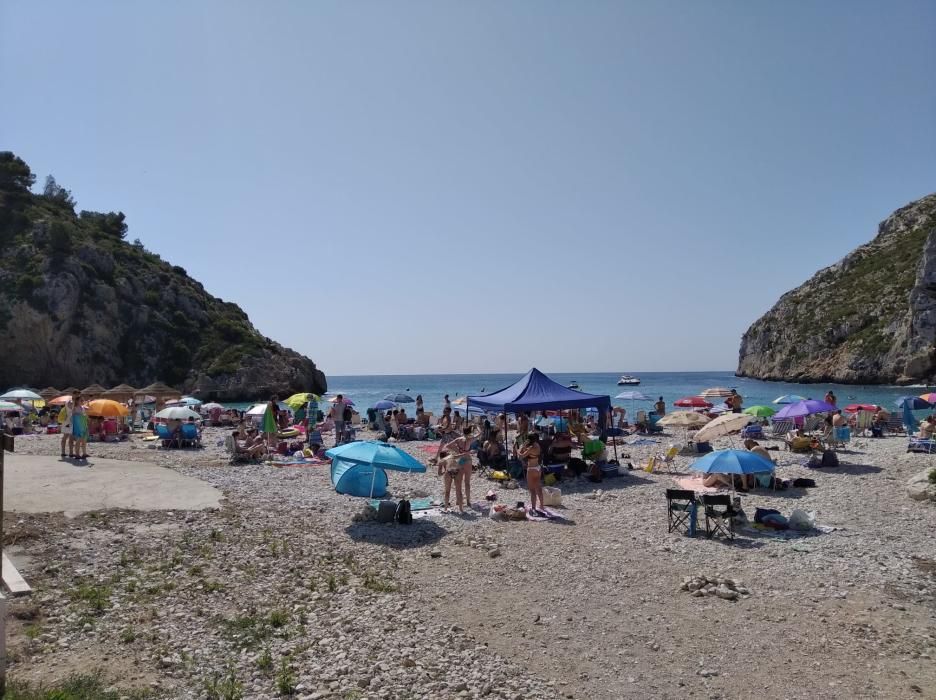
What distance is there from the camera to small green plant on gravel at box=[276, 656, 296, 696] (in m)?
5.88

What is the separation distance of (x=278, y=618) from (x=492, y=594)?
2.78 meters

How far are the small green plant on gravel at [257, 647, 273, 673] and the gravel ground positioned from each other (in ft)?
0.07

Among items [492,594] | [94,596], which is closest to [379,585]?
[492,594]

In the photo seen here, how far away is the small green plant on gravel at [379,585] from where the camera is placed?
28.2ft

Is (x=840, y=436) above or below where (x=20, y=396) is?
below

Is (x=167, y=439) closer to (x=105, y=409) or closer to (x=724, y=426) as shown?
(x=105, y=409)

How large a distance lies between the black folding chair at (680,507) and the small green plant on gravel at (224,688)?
8.30 m

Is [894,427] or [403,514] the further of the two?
[894,427]

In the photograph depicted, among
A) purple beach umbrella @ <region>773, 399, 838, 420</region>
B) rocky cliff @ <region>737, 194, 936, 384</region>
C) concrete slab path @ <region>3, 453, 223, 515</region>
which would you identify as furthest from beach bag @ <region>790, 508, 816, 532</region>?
rocky cliff @ <region>737, 194, 936, 384</region>

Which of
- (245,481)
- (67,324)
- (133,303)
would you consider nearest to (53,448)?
(245,481)

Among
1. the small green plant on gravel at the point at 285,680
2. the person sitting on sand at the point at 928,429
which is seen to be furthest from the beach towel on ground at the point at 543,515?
the person sitting on sand at the point at 928,429

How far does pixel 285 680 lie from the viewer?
6000 millimetres

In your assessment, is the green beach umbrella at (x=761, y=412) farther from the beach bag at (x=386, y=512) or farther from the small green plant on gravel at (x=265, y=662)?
the small green plant on gravel at (x=265, y=662)

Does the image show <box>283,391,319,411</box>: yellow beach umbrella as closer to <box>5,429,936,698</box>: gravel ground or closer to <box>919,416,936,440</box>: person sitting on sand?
<box>5,429,936,698</box>: gravel ground
